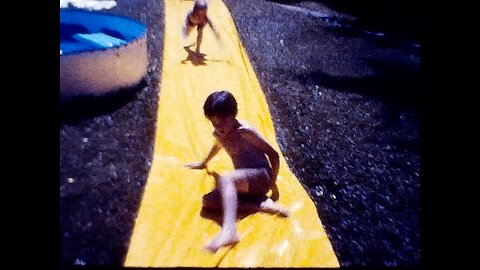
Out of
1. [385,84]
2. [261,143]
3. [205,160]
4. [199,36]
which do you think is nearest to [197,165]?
[205,160]

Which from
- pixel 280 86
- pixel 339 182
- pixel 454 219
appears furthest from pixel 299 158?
pixel 280 86

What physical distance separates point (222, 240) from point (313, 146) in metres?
1.32

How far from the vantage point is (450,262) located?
2170mm

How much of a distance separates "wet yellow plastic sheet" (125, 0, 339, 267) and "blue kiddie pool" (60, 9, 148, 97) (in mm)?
340

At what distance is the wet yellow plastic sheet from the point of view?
Result: 192cm

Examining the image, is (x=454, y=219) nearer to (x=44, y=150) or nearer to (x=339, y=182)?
(x=339, y=182)

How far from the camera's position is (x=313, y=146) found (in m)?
3.00

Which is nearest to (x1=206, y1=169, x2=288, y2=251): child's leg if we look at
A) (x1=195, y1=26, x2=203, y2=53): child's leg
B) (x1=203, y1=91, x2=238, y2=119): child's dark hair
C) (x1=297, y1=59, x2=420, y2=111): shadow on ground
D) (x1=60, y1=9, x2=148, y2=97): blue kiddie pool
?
(x1=203, y1=91, x2=238, y2=119): child's dark hair

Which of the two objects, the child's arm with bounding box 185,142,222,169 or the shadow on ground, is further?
the shadow on ground

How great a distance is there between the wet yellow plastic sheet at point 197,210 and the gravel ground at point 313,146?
9cm

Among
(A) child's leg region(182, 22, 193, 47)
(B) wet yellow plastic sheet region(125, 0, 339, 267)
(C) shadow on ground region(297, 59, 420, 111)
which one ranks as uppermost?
(A) child's leg region(182, 22, 193, 47)

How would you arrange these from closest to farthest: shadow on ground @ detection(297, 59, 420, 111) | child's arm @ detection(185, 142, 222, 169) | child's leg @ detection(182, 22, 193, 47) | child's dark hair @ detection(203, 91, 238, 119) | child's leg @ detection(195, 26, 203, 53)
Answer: child's dark hair @ detection(203, 91, 238, 119), child's arm @ detection(185, 142, 222, 169), shadow on ground @ detection(297, 59, 420, 111), child's leg @ detection(195, 26, 203, 53), child's leg @ detection(182, 22, 193, 47)

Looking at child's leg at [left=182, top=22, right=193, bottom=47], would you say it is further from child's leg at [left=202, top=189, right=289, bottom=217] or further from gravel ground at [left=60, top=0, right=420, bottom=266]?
child's leg at [left=202, top=189, right=289, bottom=217]

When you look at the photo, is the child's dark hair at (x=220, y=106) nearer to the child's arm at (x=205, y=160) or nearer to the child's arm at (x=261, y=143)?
the child's arm at (x=261, y=143)
